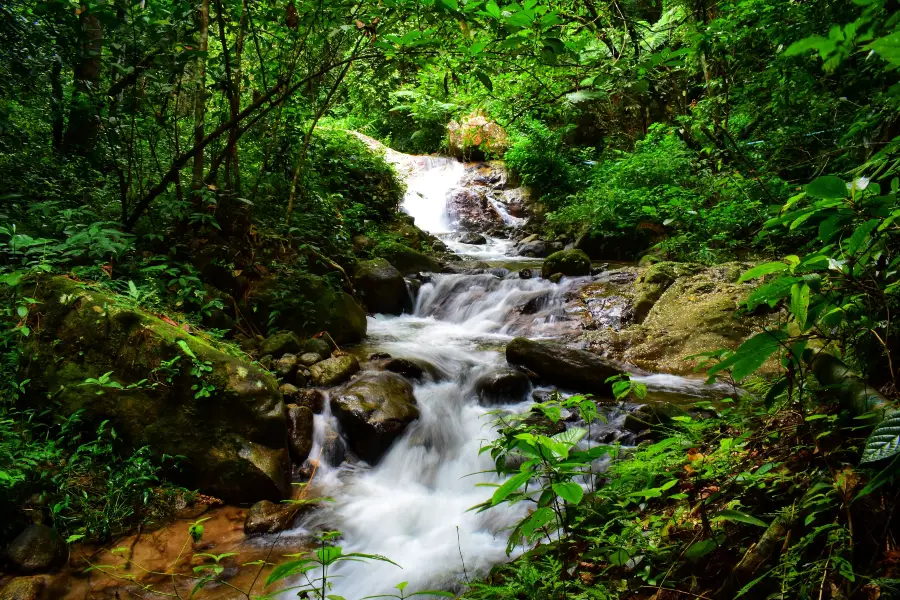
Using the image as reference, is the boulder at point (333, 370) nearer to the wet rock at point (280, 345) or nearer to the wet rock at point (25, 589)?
the wet rock at point (280, 345)

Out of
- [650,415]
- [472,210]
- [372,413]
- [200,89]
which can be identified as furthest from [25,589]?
[472,210]

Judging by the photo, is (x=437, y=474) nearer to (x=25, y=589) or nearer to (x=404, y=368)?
(x=404, y=368)

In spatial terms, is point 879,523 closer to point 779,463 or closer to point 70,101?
point 779,463

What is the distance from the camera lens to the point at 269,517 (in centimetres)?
354

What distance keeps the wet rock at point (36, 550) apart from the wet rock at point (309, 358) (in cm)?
268

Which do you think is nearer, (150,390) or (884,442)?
(884,442)

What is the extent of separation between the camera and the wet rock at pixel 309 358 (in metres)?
5.41

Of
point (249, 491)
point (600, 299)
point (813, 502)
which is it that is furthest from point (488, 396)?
point (813, 502)

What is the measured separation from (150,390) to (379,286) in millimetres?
4468

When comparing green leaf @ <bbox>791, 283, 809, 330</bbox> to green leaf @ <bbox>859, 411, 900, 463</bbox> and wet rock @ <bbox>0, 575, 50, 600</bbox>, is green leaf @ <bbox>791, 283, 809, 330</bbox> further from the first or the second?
wet rock @ <bbox>0, 575, 50, 600</bbox>

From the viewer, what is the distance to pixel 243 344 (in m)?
5.42

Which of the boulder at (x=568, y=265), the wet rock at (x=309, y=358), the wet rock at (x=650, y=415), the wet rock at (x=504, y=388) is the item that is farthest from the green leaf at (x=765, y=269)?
the boulder at (x=568, y=265)

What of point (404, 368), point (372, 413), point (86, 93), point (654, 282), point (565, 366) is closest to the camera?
point (86, 93)

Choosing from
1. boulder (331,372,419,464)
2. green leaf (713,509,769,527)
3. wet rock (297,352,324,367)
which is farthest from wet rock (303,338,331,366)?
green leaf (713,509,769,527)
